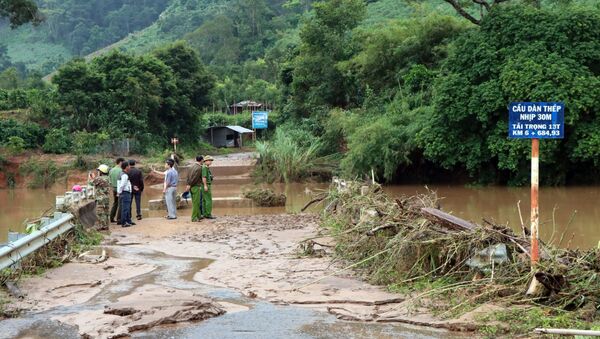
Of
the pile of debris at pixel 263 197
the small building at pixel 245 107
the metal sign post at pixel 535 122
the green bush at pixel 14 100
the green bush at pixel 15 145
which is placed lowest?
the pile of debris at pixel 263 197

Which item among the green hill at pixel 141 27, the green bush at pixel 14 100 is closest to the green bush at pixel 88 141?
the green bush at pixel 14 100

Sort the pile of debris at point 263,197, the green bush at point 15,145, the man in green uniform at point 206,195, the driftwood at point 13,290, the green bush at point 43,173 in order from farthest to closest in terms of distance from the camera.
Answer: the green bush at point 15,145 → the green bush at point 43,173 → the pile of debris at point 263,197 → the man in green uniform at point 206,195 → the driftwood at point 13,290

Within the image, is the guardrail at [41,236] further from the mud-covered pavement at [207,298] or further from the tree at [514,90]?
the tree at [514,90]

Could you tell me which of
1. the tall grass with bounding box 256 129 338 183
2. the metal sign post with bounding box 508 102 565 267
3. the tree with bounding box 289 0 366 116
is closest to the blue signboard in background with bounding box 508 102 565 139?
the metal sign post with bounding box 508 102 565 267

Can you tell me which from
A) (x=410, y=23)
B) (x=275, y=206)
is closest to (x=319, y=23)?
(x=410, y=23)

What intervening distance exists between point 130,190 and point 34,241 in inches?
278

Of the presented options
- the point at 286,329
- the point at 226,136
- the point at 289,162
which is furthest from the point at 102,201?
the point at 226,136

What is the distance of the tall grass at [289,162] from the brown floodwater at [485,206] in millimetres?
736

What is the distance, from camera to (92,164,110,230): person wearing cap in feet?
58.3

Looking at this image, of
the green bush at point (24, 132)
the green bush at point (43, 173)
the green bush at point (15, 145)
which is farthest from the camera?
the green bush at point (24, 132)

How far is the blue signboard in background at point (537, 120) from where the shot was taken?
28.1 feet

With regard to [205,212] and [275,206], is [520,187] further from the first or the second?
[205,212]

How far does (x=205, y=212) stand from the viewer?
19.6m

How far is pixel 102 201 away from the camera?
716 inches
